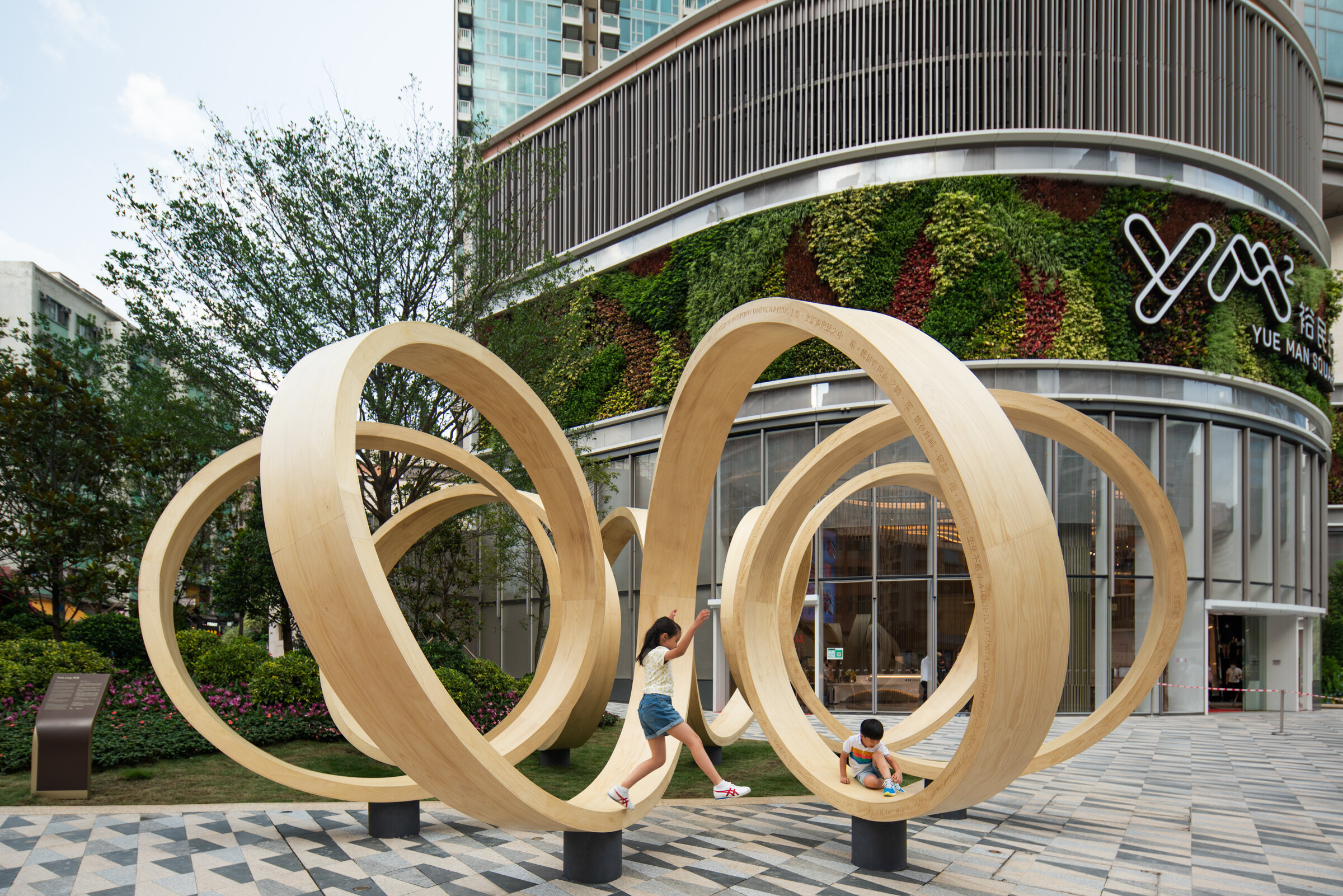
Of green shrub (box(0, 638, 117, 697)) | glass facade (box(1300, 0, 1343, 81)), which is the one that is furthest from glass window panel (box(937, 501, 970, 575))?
glass facade (box(1300, 0, 1343, 81))

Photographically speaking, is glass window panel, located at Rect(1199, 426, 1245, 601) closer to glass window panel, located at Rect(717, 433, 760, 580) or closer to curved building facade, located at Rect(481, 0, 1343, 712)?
curved building facade, located at Rect(481, 0, 1343, 712)

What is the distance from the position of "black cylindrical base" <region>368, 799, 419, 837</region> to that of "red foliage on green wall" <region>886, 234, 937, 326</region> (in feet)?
59.2

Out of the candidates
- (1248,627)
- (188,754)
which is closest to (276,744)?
(188,754)

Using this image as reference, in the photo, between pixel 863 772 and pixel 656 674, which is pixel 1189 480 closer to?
pixel 863 772

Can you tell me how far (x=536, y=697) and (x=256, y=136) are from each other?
41.2 ft

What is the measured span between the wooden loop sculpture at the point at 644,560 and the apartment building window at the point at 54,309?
56.9m

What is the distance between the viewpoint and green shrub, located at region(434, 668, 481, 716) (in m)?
13.7

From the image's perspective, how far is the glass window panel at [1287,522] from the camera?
2570 cm

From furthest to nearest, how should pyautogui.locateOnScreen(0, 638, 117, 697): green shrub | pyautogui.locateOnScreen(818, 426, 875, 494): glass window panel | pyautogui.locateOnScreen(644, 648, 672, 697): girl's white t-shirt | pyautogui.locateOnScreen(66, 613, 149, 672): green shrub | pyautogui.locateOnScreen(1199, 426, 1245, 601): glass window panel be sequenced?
pyautogui.locateOnScreen(1199, 426, 1245, 601): glass window panel, pyautogui.locateOnScreen(818, 426, 875, 494): glass window panel, pyautogui.locateOnScreen(66, 613, 149, 672): green shrub, pyautogui.locateOnScreen(0, 638, 117, 697): green shrub, pyautogui.locateOnScreen(644, 648, 672, 697): girl's white t-shirt

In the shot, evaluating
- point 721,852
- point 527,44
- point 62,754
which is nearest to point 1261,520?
point 721,852

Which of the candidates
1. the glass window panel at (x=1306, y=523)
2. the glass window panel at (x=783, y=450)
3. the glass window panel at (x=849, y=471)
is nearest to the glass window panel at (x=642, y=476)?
the glass window panel at (x=783, y=450)

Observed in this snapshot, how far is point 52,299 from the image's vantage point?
58500mm

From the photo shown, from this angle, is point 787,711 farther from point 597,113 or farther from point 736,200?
point 597,113

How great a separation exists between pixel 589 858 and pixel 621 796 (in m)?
0.49
